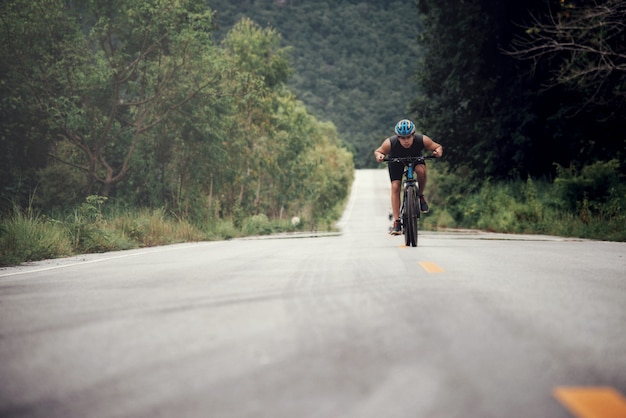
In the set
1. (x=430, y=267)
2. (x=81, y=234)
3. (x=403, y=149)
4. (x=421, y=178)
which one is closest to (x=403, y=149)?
(x=403, y=149)

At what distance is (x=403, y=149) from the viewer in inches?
463

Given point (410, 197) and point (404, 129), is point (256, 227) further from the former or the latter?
point (404, 129)

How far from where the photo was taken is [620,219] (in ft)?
57.9

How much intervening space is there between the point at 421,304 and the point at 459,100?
2776 centimetres

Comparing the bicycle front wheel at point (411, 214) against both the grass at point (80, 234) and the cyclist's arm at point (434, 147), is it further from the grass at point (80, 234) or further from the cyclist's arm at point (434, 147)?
the grass at point (80, 234)

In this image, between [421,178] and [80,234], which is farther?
[80,234]

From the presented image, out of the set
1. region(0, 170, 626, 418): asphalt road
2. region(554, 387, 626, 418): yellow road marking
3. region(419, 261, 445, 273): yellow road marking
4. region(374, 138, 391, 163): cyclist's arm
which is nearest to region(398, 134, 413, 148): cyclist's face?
region(374, 138, 391, 163): cyclist's arm

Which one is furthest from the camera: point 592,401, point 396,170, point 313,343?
point 396,170

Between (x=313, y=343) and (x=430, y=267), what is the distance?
13.5 feet

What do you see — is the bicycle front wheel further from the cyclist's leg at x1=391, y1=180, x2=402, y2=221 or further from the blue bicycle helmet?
the blue bicycle helmet

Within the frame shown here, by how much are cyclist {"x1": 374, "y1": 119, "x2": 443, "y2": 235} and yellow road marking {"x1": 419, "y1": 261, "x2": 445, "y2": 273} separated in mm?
3111

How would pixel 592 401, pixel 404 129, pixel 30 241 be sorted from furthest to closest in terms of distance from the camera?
pixel 30 241 < pixel 404 129 < pixel 592 401

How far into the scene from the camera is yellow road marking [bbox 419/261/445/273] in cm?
740

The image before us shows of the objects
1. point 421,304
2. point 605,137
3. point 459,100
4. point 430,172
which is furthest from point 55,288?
point 430,172
